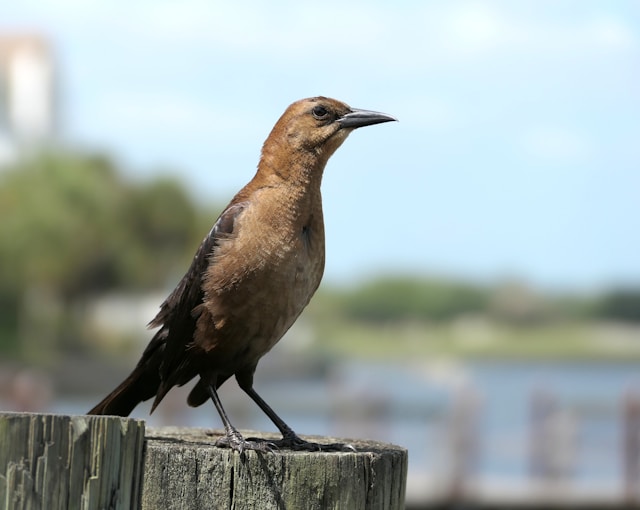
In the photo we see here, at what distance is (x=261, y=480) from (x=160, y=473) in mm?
265

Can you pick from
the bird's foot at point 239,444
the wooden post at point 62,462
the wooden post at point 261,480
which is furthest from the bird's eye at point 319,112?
the wooden post at point 62,462

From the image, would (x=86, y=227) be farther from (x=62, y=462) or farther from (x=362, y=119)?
(x=62, y=462)

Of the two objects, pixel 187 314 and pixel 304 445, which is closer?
pixel 304 445

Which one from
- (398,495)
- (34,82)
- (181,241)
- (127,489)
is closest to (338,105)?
(398,495)

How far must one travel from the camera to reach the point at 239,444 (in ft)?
10.1

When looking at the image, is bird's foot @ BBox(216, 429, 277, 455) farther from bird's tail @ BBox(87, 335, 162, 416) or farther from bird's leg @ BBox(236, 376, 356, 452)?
bird's tail @ BBox(87, 335, 162, 416)

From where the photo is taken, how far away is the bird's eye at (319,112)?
4035mm

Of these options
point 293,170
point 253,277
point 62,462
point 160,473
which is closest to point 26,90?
point 293,170

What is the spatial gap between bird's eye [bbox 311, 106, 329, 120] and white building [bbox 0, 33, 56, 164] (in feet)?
163

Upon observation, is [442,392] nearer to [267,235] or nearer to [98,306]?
[98,306]

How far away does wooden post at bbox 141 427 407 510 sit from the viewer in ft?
9.02

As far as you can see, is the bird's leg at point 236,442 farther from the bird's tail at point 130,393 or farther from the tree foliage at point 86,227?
the tree foliage at point 86,227

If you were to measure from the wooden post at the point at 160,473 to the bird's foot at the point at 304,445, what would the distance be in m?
0.16

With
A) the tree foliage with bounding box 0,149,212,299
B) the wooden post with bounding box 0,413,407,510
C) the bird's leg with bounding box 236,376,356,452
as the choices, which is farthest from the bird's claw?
the tree foliage with bounding box 0,149,212,299
